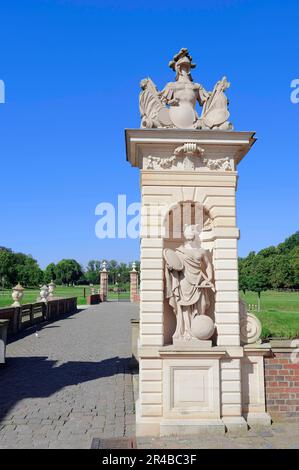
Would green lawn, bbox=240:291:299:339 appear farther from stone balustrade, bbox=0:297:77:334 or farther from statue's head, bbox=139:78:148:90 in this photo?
stone balustrade, bbox=0:297:77:334

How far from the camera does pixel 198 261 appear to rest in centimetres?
678

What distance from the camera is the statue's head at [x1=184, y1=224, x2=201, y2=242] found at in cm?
699

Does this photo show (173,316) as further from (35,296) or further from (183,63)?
(35,296)

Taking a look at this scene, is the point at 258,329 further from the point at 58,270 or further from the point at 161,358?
the point at 58,270

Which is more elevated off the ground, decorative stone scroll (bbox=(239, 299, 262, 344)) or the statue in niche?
the statue in niche

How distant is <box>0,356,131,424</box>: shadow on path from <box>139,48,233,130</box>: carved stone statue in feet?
19.1

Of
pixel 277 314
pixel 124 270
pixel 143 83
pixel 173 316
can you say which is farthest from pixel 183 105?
pixel 124 270

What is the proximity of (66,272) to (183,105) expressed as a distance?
11267 centimetres

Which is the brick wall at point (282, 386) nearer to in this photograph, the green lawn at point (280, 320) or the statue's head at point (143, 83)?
the green lawn at point (280, 320)

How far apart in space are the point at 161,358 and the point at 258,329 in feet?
5.66

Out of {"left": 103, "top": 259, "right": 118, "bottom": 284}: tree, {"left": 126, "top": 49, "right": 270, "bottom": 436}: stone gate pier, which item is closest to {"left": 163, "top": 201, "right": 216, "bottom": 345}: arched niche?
{"left": 126, "top": 49, "right": 270, "bottom": 436}: stone gate pier

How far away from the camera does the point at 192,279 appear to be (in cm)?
677

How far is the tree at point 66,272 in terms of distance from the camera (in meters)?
116
